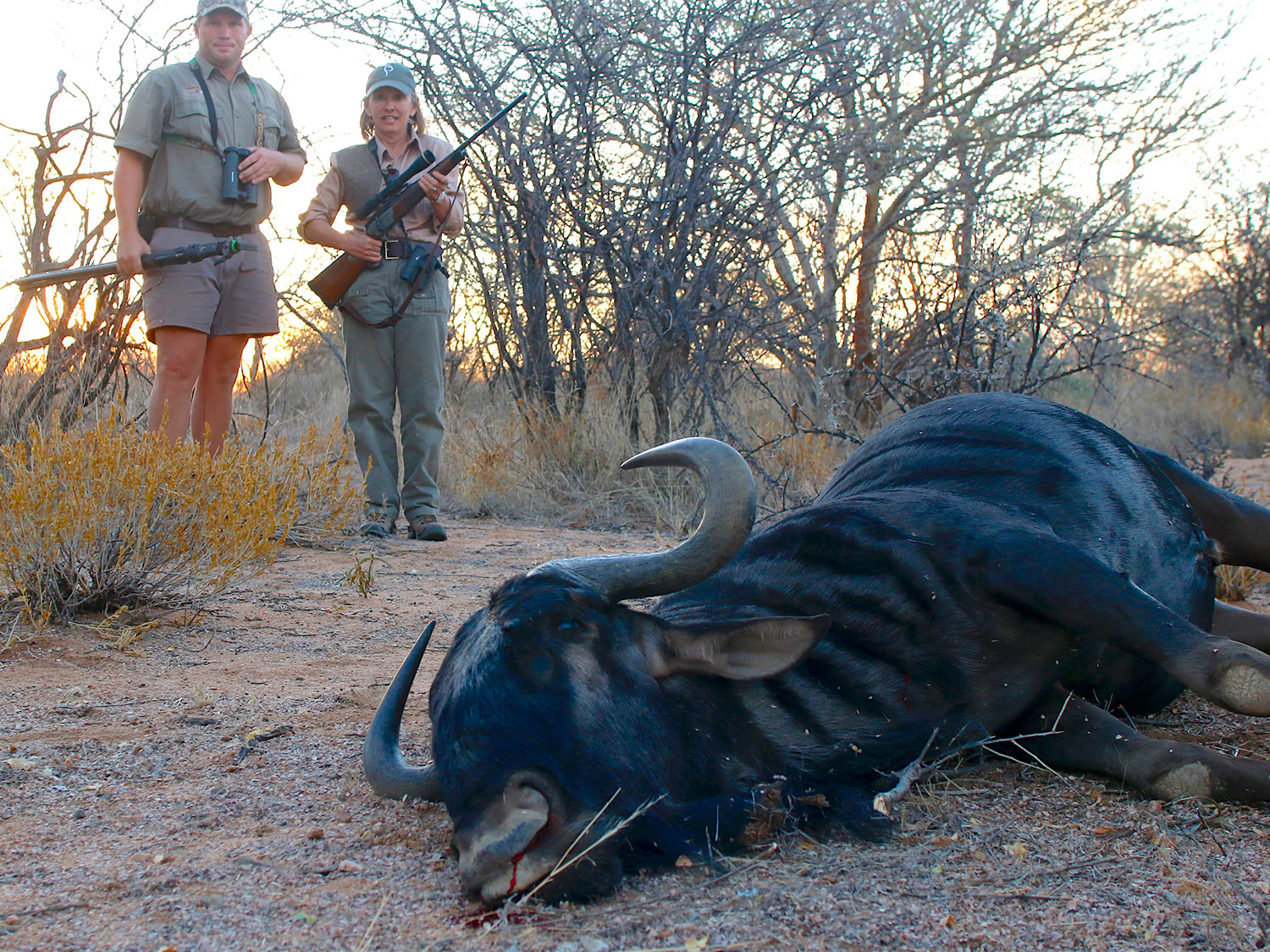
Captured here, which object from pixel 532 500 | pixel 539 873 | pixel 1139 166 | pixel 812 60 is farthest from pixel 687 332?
pixel 1139 166

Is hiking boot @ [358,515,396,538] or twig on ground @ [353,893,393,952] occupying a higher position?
hiking boot @ [358,515,396,538]

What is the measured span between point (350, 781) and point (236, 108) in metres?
3.76

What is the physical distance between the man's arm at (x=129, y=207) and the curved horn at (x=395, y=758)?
329 cm

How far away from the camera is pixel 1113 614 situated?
87.6 inches

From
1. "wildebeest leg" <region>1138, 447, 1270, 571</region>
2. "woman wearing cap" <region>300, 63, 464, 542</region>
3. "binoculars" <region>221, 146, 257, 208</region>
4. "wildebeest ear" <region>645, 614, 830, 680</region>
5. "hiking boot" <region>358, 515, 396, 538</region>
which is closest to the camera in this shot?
"wildebeest ear" <region>645, 614, 830, 680</region>

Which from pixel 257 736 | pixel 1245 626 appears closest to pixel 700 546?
pixel 257 736

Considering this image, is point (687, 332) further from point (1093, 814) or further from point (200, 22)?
point (1093, 814)

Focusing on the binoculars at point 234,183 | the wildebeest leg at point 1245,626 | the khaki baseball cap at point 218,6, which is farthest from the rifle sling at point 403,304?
the wildebeest leg at point 1245,626

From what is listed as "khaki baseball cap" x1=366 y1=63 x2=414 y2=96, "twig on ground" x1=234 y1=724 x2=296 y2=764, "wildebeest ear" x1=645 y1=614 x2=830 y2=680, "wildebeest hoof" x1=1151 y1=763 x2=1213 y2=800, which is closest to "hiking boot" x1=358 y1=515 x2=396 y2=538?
"khaki baseball cap" x1=366 y1=63 x2=414 y2=96

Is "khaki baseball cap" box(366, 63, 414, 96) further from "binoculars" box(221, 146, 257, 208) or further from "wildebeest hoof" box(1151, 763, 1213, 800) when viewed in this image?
"wildebeest hoof" box(1151, 763, 1213, 800)

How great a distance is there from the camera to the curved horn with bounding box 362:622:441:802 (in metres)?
2.05

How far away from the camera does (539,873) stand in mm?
1673

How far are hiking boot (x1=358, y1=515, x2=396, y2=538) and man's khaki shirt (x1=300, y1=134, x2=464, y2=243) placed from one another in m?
1.55

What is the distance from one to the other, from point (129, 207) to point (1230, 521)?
14.9ft
